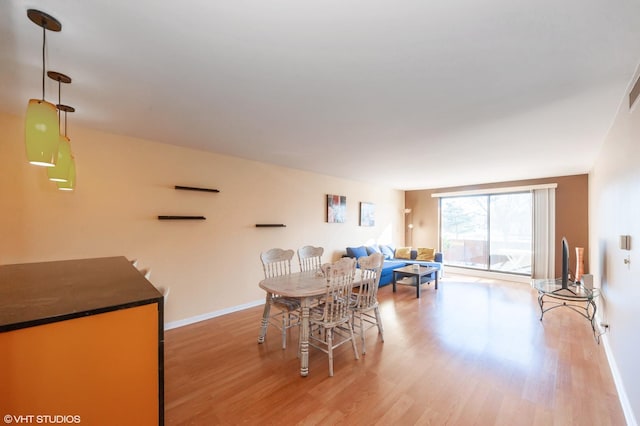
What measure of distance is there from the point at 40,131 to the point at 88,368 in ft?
3.64

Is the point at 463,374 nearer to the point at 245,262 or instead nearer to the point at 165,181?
the point at 245,262

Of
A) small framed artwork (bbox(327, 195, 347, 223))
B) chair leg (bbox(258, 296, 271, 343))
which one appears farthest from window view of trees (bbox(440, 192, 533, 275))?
chair leg (bbox(258, 296, 271, 343))

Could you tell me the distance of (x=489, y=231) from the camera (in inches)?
266

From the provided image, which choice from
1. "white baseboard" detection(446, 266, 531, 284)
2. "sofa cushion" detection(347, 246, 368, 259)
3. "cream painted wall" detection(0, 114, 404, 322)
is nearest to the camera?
"cream painted wall" detection(0, 114, 404, 322)

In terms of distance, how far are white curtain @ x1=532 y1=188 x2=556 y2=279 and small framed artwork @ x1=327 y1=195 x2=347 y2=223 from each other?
14.1ft

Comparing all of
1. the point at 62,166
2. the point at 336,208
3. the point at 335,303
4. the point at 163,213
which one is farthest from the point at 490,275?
the point at 62,166

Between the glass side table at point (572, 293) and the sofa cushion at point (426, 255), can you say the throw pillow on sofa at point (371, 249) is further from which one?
the glass side table at point (572, 293)

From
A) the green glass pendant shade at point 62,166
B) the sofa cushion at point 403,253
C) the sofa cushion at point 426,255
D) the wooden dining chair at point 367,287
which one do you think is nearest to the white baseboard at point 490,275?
the sofa cushion at point 426,255

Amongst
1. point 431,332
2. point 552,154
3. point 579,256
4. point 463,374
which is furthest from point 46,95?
point 579,256

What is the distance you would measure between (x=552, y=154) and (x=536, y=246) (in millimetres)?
2953

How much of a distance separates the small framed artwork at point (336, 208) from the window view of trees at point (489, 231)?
3.28m

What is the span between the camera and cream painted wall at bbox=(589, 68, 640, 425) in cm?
181

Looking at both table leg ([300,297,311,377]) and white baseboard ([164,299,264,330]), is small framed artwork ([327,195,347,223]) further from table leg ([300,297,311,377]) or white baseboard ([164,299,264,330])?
table leg ([300,297,311,377])

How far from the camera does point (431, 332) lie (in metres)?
3.35
